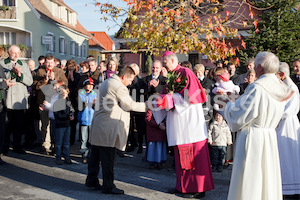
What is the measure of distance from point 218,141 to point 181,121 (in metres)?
1.94

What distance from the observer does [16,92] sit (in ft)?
27.9

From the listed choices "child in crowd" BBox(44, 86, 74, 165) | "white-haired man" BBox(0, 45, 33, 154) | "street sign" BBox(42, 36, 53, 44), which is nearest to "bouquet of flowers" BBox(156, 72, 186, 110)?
"child in crowd" BBox(44, 86, 74, 165)

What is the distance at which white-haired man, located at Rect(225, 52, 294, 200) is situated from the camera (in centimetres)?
440

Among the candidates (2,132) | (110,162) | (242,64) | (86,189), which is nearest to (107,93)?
(110,162)

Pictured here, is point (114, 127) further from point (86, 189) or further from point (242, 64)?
point (242, 64)

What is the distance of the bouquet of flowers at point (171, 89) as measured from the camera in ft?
19.1

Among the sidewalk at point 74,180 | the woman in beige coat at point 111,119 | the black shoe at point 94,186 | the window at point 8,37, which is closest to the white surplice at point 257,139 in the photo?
the sidewalk at point 74,180

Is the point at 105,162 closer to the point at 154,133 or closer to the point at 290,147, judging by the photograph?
the point at 154,133

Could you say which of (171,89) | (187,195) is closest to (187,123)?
(171,89)

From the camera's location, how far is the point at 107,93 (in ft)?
18.7

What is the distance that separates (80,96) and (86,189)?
2.74 m

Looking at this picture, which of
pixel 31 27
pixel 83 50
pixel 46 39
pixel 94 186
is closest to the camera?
pixel 94 186

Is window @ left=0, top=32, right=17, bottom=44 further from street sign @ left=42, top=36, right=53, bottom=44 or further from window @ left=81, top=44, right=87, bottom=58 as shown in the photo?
window @ left=81, top=44, right=87, bottom=58

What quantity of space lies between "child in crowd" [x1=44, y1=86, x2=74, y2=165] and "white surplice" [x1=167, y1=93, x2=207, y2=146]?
3.01m
